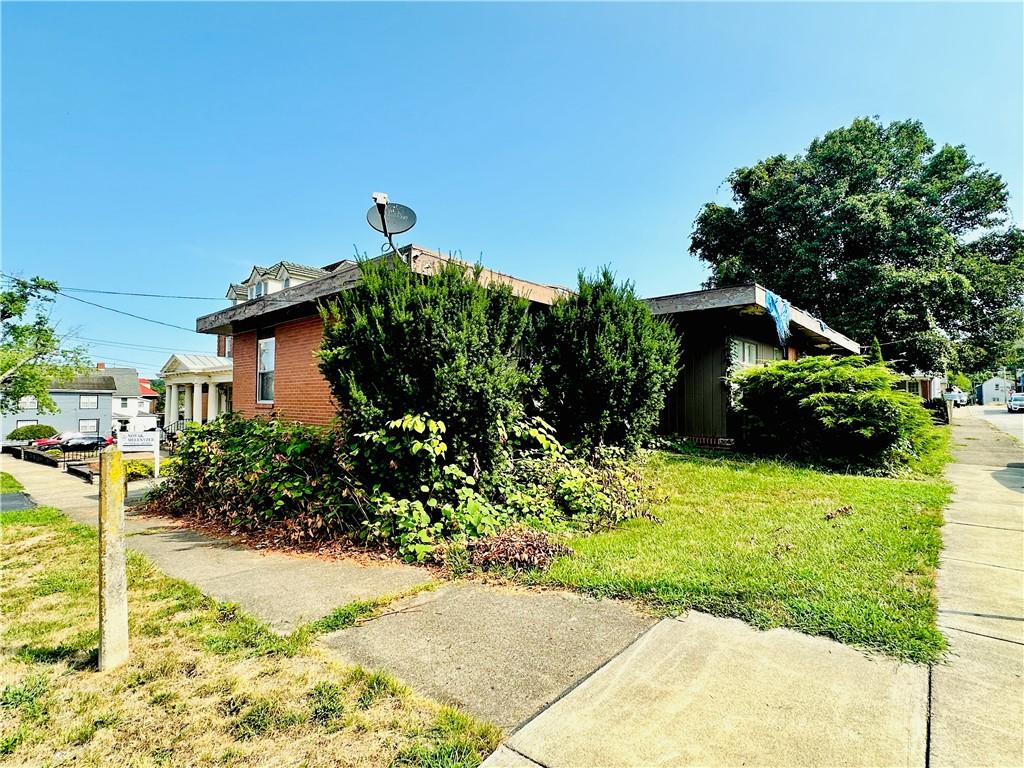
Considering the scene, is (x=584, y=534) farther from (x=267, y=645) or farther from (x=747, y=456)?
(x=747, y=456)

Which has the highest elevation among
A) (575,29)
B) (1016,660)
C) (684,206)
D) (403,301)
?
(684,206)

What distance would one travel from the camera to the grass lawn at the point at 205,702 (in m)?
1.88

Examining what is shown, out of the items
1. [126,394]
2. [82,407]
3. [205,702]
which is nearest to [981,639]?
[205,702]

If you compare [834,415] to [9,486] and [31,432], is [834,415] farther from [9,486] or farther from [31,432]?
[31,432]

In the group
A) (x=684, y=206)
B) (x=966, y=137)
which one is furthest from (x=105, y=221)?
(x=966, y=137)

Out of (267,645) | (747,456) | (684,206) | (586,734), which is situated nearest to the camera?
(586,734)

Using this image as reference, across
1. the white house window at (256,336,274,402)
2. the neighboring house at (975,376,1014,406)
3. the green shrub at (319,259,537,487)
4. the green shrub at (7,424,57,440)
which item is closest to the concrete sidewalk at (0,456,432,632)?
the green shrub at (319,259,537,487)

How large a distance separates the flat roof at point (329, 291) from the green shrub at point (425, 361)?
63 cm

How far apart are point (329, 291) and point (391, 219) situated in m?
2.05

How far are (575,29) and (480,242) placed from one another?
4206 mm

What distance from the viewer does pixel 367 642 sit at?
2805mm

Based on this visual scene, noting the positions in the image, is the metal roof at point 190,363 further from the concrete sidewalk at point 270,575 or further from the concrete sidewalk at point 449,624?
the concrete sidewalk at point 449,624

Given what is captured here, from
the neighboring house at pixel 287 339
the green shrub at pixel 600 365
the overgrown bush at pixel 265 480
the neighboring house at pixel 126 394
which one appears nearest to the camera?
the overgrown bush at pixel 265 480

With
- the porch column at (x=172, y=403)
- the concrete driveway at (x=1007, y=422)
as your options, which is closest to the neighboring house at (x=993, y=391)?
the concrete driveway at (x=1007, y=422)
